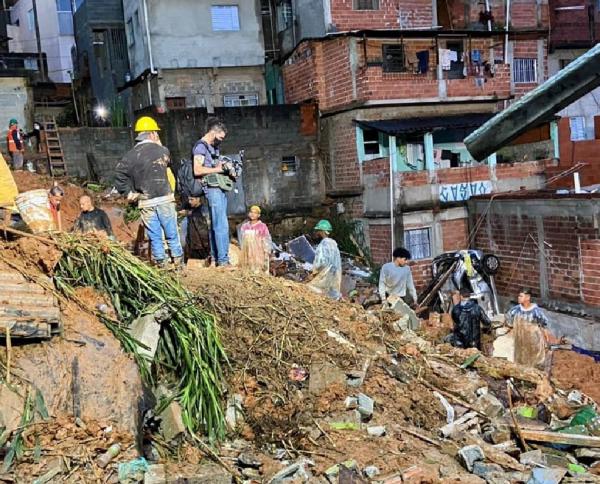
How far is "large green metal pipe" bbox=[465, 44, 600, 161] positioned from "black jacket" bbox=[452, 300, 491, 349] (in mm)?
7959

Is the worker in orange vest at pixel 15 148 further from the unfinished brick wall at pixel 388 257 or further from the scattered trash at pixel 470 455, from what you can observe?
the scattered trash at pixel 470 455

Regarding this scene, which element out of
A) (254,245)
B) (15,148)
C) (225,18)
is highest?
(225,18)

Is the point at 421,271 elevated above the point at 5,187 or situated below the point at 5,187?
below

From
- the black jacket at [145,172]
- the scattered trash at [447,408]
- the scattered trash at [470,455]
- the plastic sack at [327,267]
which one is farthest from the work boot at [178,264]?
the scattered trash at [470,455]

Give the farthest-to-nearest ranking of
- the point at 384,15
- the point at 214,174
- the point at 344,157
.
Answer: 1. the point at 384,15
2. the point at 344,157
3. the point at 214,174

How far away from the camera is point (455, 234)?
1554 centimetres

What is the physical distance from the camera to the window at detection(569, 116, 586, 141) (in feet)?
78.2

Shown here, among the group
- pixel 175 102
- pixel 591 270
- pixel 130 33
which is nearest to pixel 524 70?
pixel 591 270

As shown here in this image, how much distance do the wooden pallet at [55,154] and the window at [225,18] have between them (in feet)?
22.7

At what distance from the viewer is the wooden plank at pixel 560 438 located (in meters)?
5.16

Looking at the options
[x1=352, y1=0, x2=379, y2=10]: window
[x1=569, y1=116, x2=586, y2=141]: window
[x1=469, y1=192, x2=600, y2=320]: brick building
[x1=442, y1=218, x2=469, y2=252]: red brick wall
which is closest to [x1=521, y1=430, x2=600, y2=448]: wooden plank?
[x1=469, y1=192, x2=600, y2=320]: brick building

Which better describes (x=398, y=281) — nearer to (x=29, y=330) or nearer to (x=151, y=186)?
(x=151, y=186)

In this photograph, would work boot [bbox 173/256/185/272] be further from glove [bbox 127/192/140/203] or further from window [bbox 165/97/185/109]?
window [bbox 165/97/185/109]

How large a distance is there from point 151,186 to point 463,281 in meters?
8.92
